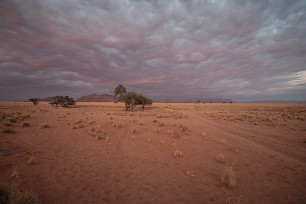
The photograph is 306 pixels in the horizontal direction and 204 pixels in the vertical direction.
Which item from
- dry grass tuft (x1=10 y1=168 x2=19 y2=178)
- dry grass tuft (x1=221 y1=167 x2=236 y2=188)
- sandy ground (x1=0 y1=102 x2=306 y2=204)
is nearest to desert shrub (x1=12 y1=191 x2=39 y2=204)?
sandy ground (x1=0 y1=102 x2=306 y2=204)

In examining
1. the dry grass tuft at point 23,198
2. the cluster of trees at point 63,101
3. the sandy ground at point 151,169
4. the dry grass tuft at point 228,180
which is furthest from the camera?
the cluster of trees at point 63,101

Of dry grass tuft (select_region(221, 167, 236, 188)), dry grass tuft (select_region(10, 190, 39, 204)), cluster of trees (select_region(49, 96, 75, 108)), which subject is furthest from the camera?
cluster of trees (select_region(49, 96, 75, 108))

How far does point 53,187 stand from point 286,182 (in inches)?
381

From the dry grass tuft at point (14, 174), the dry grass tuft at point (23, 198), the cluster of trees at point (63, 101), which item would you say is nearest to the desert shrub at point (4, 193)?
the dry grass tuft at point (23, 198)

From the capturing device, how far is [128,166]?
9.41m

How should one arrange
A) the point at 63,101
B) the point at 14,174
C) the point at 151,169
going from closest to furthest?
the point at 14,174, the point at 151,169, the point at 63,101

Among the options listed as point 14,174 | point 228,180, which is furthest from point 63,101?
point 228,180

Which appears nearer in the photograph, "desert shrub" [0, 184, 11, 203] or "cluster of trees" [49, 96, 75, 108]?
"desert shrub" [0, 184, 11, 203]

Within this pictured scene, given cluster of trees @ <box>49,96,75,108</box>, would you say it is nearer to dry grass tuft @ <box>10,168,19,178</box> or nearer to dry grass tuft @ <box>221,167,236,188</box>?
dry grass tuft @ <box>10,168,19,178</box>

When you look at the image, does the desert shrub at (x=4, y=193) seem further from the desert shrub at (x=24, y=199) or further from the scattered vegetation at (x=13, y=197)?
the desert shrub at (x=24, y=199)

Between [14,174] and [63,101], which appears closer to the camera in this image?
[14,174]

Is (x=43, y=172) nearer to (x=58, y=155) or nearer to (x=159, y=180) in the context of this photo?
(x=58, y=155)

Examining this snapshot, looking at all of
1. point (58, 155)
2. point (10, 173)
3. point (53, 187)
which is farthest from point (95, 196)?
point (58, 155)

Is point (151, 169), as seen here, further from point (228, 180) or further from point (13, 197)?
point (13, 197)
